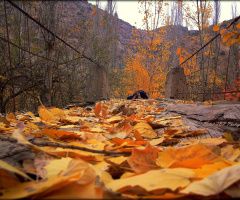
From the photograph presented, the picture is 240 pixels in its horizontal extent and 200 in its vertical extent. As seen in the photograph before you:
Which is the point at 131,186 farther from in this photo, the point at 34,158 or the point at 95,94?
the point at 95,94

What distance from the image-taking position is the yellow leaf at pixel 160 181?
0.37m

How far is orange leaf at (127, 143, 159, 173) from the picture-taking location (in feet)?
1.63

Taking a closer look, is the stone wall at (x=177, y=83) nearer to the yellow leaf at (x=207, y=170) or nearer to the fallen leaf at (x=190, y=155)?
the fallen leaf at (x=190, y=155)

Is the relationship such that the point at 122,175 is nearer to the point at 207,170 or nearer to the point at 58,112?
the point at 207,170

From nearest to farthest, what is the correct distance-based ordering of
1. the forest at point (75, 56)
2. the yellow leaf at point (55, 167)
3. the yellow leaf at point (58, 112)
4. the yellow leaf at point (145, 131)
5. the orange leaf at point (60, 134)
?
1. the yellow leaf at point (55, 167)
2. the orange leaf at point (60, 134)
3. the yellow leaf at point (145, 131)
4. the yellow leaf at point (58, 112)
5. the forest at point (75, 56)

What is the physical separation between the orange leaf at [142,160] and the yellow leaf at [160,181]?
90 mm

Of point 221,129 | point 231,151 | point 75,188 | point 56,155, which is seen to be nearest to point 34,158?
point 56,155

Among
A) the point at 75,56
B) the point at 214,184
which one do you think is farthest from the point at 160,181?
the point at 75,56

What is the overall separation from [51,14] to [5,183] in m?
4.40

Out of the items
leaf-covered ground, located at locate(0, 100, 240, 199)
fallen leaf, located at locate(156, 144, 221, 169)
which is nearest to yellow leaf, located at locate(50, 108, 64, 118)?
leaf-covered ground, located at locate(0, 100, 240, 199)

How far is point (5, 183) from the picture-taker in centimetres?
39

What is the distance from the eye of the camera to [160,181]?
38 centimetres

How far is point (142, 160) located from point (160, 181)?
146 mm

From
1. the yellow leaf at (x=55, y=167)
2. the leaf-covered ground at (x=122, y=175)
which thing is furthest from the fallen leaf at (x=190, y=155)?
the yellow leaf at (x=55, y=167)
